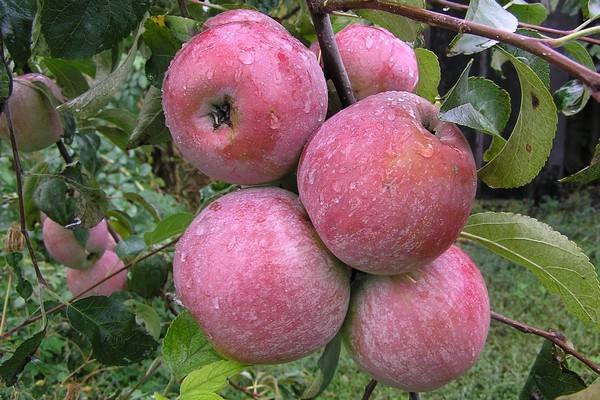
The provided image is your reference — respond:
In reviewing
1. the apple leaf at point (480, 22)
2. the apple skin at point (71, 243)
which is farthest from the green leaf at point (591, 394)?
the apple skin at point (71, 243)

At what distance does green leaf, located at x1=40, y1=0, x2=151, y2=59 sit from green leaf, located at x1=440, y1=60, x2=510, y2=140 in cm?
36

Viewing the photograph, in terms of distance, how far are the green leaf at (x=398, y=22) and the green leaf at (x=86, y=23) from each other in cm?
28

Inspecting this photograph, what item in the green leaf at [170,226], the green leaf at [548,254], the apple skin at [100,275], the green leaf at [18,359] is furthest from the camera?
the apple skin at [100,275]

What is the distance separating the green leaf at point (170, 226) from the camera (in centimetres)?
101

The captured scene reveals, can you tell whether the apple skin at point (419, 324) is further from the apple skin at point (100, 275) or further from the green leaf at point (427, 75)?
the apple skin at point (100, 275)

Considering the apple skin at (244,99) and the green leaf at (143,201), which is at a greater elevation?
the apple skin at (244,99)

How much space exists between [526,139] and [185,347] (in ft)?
1.49

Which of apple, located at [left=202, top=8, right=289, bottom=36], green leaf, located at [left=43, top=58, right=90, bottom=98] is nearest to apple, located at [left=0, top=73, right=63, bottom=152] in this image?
green leaf, located at [left=43, top=58, right=90, bottom=98]

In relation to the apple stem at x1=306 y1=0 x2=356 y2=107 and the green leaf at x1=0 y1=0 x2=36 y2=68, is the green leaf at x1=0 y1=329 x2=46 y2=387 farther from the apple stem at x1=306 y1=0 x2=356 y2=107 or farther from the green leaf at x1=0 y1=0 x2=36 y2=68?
the apple stem at x1=306 y1=0 x2=356 y2=107

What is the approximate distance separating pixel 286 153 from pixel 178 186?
13.3ft

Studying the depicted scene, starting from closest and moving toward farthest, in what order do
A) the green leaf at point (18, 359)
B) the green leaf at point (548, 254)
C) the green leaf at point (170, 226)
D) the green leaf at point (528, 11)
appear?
the green leaf at point (548, 254), the green leaf at point (18, 359), the green leaf at point (528, 11), the green leaf at point (170, 226)

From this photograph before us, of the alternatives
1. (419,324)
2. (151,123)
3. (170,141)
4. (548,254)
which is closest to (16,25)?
(151,123)

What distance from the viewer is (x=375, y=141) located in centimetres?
57

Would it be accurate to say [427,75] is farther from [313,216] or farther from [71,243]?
[71,243]
